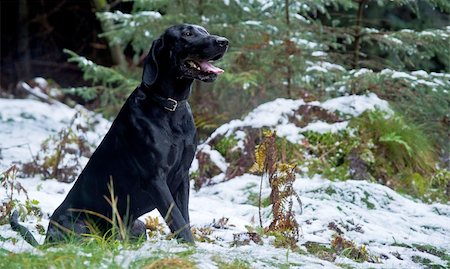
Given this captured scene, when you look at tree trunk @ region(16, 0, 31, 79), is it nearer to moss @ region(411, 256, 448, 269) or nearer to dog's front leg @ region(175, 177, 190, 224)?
dog's front leg @ region(175, 177, 190, 224)

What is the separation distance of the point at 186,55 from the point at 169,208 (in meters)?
0.86

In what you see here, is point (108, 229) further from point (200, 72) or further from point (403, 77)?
point (403, 77)

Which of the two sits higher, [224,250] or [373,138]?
[224,250]

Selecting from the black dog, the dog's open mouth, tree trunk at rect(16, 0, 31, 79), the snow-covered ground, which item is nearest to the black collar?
the black dog

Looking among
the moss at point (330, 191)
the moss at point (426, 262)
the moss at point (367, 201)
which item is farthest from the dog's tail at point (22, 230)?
the moss at point (367, 201)

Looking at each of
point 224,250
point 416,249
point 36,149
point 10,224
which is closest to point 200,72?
point 224,250

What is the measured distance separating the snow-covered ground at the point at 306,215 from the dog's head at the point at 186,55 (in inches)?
36.6

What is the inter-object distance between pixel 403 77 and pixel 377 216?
258 centimetres

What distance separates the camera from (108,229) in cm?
469

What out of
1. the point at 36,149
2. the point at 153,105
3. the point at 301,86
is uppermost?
the point at 153,105

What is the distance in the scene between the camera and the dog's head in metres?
4.50

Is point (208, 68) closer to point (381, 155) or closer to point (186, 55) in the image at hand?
point (186, 55)

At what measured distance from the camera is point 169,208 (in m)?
4.31

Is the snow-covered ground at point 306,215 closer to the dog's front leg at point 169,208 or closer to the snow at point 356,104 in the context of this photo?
the snow at point 356,104
